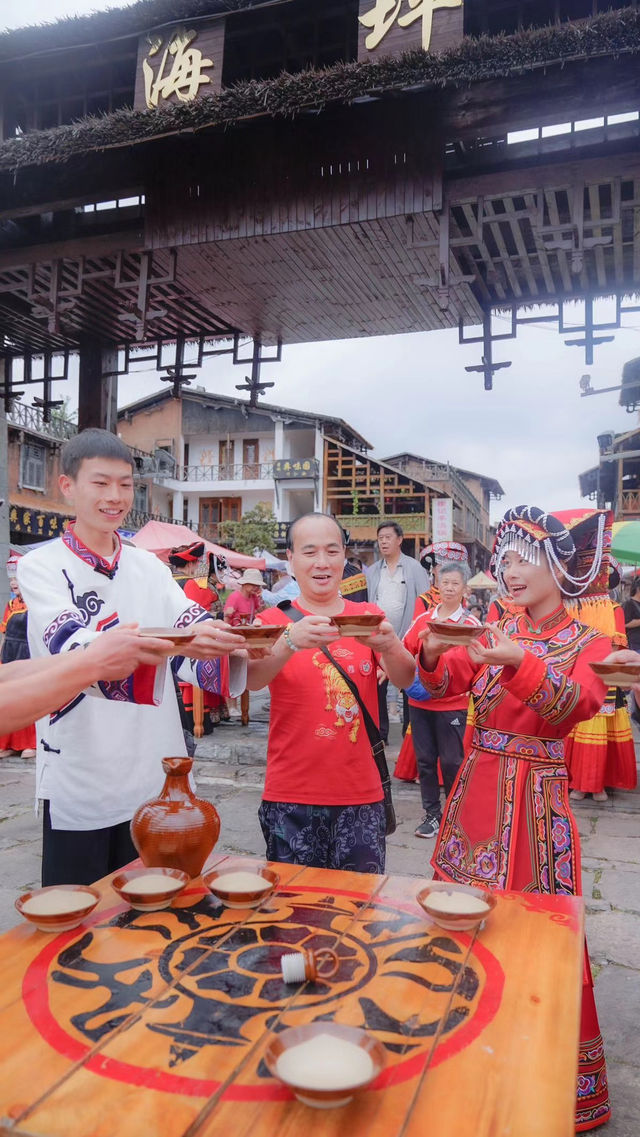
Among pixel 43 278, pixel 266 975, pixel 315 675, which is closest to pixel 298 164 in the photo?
pixel 43 278

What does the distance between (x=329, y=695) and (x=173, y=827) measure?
762mm

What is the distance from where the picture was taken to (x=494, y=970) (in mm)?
1591

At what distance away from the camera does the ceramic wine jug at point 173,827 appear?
206 cm

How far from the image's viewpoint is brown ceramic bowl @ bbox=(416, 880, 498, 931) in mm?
1750

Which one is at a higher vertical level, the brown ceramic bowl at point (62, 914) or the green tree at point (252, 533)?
the green tree at point (252, 533)

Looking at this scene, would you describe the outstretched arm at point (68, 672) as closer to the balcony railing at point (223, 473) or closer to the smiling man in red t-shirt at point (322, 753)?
the smiling man in red t-shirt at point (322, 753)

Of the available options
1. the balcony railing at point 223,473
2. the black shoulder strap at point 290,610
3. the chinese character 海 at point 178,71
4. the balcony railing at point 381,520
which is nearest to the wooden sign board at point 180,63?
the chinese character 海 at point 178,71

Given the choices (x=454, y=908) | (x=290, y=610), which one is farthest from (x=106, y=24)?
(x=454, y=908)

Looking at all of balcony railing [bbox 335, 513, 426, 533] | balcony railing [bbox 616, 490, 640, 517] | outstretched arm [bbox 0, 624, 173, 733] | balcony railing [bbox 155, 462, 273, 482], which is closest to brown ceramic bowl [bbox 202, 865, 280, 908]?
outstretched arm [bbox 0, 624, 173, 733]

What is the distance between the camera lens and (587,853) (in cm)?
475

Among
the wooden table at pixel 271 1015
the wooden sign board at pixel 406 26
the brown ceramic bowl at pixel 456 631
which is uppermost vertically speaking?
the wooden sign board at pixel 406 26

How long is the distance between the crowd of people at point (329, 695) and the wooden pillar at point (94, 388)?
4.21 meters

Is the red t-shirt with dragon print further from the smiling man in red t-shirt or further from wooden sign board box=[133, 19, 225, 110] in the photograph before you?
wooden sign board box=[133, 19, 225, 110]

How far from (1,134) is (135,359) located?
1.92m
